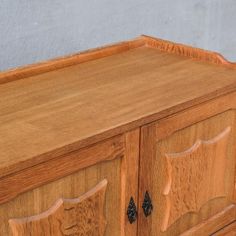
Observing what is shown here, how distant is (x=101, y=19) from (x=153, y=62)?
272 millimetres

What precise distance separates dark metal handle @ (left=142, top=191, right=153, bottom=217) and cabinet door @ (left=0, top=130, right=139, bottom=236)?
31mm

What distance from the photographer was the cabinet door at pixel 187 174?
59.9 inches

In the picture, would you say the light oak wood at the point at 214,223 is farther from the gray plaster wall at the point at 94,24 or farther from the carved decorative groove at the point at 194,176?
the gray plaster wall at the point at 94,24

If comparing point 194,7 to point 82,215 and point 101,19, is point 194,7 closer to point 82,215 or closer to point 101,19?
point 101,19

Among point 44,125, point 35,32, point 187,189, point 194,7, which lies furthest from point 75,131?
point 194,7

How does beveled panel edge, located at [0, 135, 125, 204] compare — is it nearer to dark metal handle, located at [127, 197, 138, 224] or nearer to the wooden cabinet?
the wooden cabinet

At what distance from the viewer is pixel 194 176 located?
5.37ft

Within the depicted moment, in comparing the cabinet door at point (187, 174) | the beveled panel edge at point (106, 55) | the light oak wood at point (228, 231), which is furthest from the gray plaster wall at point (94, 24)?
the light oak wood at point (228, 231)

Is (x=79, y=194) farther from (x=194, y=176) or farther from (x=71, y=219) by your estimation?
(x=194, y=176)

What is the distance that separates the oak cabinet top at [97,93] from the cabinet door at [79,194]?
31 mm

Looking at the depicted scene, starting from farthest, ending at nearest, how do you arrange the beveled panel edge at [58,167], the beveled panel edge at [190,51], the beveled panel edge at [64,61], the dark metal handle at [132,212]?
1. the beveled panel edge at [190,51]
2. the beveled panel edge at [64,61]
3. the dark metal handle at [132,212]
4. the beveled panel edge at [58,167]

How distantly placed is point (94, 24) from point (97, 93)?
0.44m

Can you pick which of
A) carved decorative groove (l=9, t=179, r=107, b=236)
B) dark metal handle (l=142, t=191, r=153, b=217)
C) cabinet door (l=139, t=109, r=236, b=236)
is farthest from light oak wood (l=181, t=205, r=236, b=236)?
→ carved decorative groove (l=9, t=179, r=107, b=236)

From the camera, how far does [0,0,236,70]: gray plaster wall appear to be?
1785mm
